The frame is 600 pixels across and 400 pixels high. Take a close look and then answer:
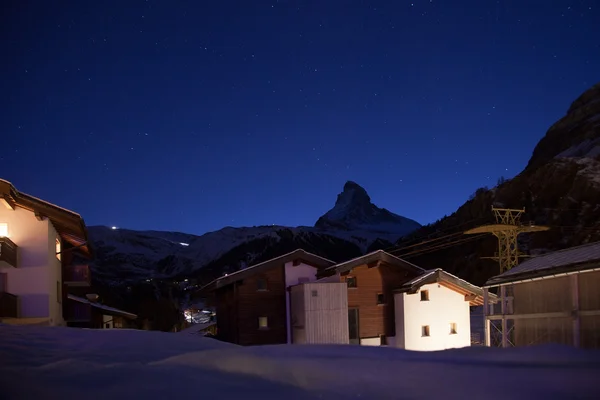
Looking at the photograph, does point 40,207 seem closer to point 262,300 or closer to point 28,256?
point 28,256

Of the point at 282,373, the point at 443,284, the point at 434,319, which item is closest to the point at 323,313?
the point at 434,319

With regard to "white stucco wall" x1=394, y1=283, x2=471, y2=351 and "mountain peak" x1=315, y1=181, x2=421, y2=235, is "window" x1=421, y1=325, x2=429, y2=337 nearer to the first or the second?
"white stucco wall" x1=394, y1=283, x2=471, y2=351

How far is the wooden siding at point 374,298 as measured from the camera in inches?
1266

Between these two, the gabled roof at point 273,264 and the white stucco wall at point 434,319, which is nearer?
the white stucco wall at point 434,319

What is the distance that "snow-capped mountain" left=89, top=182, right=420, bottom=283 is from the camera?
3954 inches

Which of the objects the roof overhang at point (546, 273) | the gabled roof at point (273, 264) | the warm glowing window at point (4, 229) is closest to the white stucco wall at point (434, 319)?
the gabled roof at point (273, 264)

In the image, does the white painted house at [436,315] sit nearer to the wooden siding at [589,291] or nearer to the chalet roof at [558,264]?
the chalet roof at [558,264]

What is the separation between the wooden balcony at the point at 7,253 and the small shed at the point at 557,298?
21617 mm

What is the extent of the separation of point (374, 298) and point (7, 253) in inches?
783

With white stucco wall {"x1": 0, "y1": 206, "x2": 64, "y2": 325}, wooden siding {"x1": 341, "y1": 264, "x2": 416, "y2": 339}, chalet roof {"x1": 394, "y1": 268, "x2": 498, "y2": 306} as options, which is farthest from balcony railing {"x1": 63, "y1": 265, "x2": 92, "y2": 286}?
chalet roof {"x1": 394, "y1": 268, "x2": 498, "y2": 306}

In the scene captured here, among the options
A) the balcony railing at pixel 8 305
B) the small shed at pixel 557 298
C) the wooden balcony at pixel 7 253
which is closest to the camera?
the small shed at pixel 557 298

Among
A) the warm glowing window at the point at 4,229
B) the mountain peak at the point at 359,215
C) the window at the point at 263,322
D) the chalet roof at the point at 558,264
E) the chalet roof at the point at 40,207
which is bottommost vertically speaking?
the window at the point at 263,322

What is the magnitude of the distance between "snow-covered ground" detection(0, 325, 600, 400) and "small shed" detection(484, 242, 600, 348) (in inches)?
485

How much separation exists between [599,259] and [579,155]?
61404 millimetres
